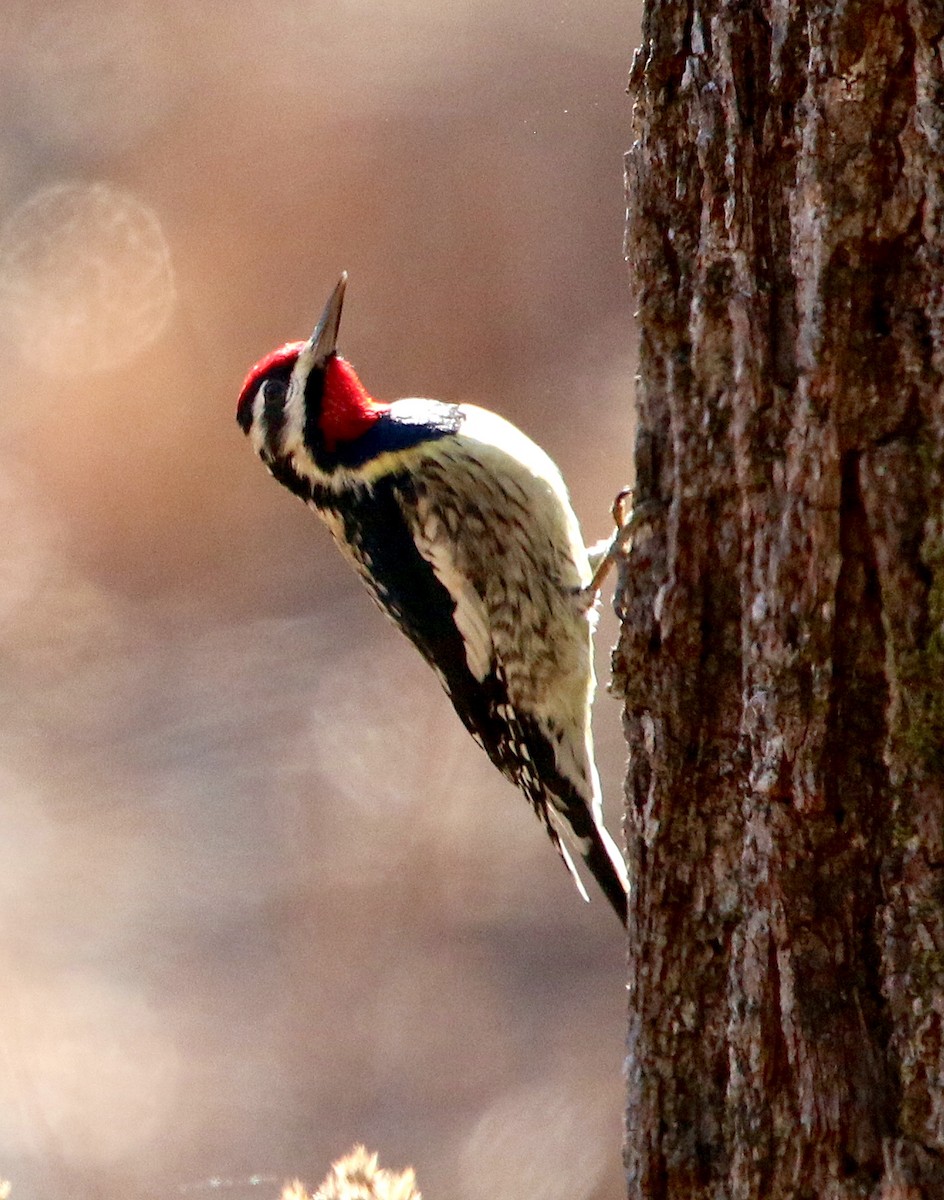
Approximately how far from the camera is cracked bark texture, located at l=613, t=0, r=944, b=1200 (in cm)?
154

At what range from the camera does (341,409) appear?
117 inches

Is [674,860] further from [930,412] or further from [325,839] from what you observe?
[325,839]

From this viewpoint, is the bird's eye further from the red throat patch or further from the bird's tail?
the bird's tail

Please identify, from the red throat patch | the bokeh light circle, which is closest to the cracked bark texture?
the red throat patch

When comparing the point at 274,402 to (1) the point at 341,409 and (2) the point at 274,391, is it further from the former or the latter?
(1) the point at 341,409

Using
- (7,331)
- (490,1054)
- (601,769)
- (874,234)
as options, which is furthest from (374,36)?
(874,234)

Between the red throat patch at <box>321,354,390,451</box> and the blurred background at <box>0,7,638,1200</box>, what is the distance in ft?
8.26

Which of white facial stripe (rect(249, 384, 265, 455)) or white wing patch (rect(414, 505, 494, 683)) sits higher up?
white facial stripe (rect(249, 384, 265, 455))

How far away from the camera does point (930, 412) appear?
5.08ft

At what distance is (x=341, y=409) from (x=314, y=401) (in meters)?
0.06

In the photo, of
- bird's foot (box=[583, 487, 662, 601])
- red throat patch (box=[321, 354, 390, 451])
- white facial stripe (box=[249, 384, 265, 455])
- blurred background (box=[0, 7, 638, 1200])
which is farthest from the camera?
blurred background (box=[0, 7, 638, 1200])

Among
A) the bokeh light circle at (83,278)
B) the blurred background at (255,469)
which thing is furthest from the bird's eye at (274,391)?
the bokeh light circle at (83,278)

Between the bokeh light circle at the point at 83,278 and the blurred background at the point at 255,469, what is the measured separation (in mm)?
15

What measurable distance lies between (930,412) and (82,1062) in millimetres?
4207
